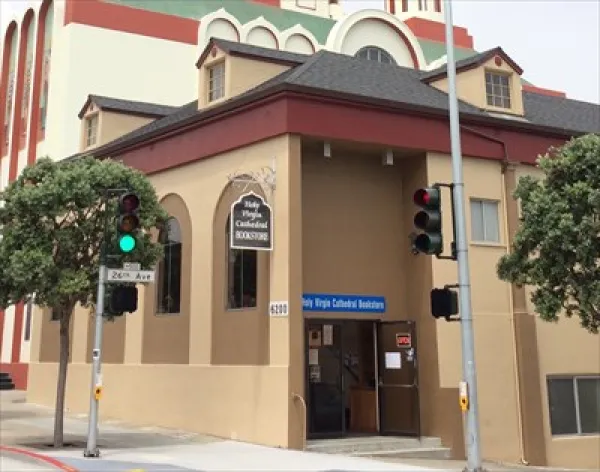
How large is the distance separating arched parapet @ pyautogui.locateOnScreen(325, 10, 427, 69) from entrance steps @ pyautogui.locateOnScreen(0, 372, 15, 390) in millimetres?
19756

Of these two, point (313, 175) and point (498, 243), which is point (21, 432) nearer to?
point (313, 175)

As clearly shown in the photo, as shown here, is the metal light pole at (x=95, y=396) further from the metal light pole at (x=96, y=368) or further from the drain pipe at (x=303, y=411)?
the drain pipe at (x=303, y=411)

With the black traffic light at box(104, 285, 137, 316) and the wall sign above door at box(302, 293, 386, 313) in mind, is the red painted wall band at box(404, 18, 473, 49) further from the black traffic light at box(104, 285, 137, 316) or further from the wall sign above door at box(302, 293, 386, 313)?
the black traffic light at box(104, 285, 137, 316)

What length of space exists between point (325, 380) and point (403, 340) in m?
2.21

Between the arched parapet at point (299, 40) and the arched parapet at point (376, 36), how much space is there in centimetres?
447

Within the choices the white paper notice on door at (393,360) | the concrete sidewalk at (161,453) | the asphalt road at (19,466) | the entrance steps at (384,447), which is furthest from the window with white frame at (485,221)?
the asphalt road at (19,466)

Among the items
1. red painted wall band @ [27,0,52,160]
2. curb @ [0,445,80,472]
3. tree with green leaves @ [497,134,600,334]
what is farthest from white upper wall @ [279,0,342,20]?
curb @ [0,445,80,472]

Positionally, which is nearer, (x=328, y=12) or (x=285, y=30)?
(x=285, y=30)

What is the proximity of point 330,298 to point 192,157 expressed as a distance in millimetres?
5382

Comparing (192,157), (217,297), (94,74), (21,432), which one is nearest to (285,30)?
(94,74)

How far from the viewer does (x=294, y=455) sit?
14328mm

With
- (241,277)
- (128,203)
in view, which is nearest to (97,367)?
(128,203)

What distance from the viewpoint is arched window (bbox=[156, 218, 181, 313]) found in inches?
791

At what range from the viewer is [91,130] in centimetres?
2656
